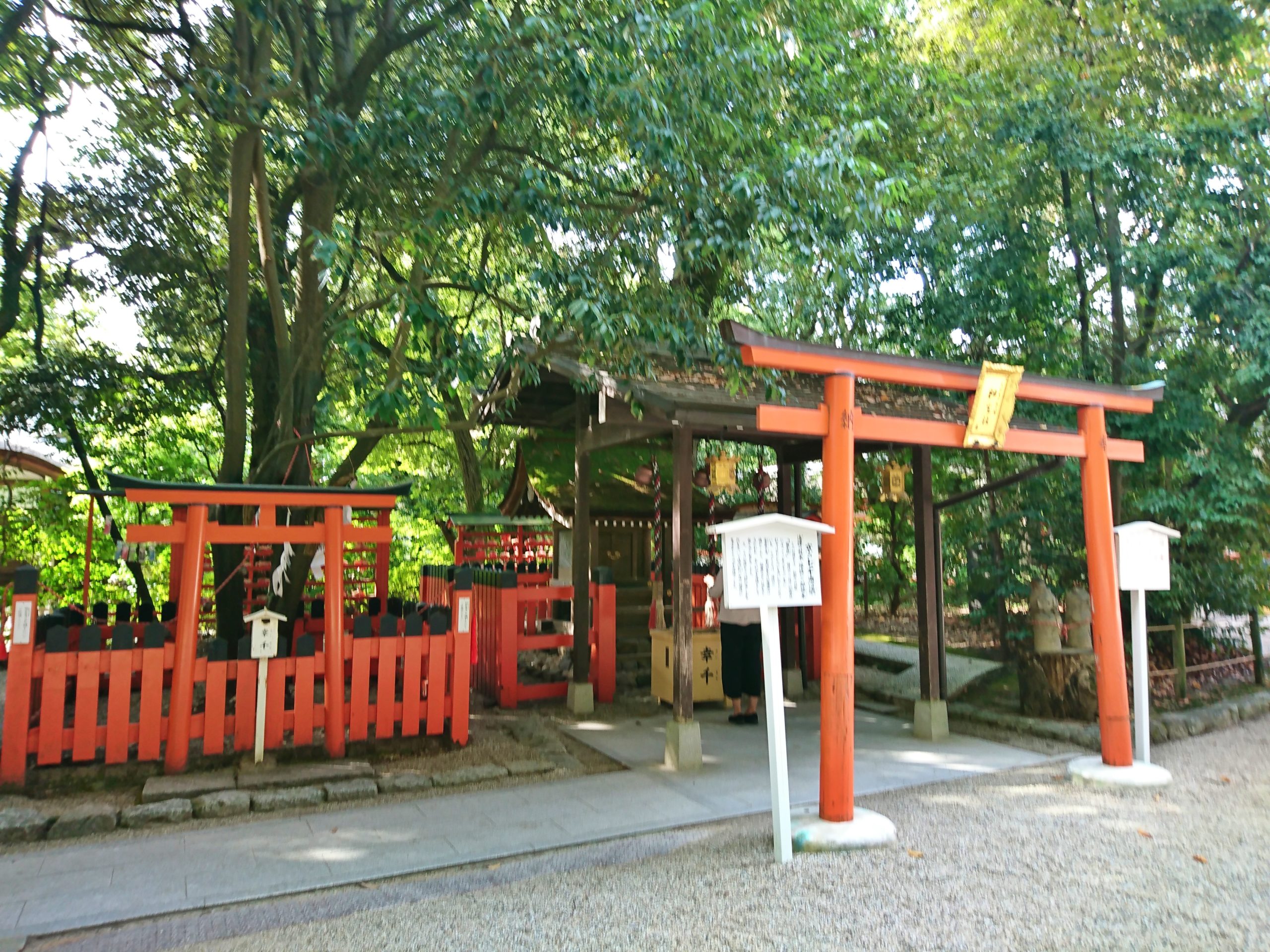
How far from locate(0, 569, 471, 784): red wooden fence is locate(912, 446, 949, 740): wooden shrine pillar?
168 inches

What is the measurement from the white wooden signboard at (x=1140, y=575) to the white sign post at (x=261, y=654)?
21.9 feet

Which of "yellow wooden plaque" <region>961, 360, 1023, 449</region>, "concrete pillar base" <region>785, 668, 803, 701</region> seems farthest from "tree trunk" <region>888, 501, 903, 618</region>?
"yellow wooden plaque" <region>961, 360, 1023, 449</region>

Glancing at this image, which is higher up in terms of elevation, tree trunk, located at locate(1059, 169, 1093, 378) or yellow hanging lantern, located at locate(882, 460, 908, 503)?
tree trunk, located at locate(1059, 169, 1093, 378)

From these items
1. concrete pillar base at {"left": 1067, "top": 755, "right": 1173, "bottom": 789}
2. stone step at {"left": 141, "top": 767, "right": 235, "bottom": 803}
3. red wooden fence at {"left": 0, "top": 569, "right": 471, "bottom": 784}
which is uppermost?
red wooden fence at {"left": 0, "top": 569, "right": 471, "bottom": 784}

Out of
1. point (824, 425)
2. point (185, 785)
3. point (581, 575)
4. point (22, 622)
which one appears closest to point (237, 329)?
point (22, 622)

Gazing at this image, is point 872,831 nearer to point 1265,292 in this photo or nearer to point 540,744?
point 540,744

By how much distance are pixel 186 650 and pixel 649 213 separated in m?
5.14

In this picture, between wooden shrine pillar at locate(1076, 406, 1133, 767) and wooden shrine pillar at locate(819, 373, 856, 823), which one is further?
wooden shrine pillar at locate(1076, 406, 1133, 767)

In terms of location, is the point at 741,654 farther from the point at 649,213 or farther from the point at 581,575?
the point at 649,213

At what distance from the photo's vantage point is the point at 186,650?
231 inches

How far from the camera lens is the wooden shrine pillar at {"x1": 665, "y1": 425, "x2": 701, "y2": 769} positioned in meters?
6.40

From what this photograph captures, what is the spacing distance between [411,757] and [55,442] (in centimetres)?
888

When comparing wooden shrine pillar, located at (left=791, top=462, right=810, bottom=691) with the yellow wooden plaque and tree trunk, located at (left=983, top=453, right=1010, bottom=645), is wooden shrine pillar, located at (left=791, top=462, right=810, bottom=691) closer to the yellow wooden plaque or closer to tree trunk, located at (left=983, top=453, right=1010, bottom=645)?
tree trunk, located at (left=983, top=453, right=1010, bottom=645)

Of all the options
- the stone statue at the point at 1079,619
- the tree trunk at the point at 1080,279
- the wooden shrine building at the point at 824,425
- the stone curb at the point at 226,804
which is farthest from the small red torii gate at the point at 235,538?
the tree trunk at the point at 1080,279
